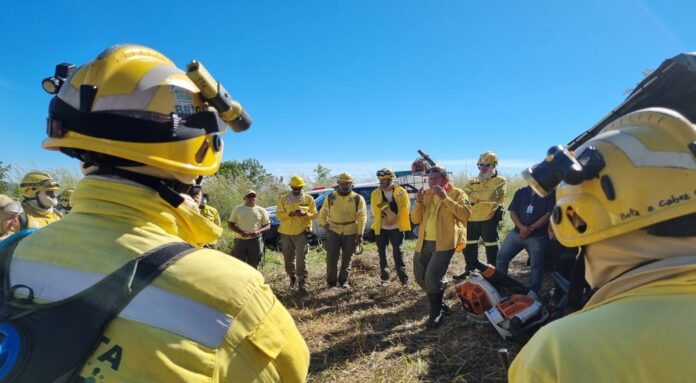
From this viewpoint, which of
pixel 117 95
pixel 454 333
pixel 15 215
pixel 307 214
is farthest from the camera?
pixel 307 214

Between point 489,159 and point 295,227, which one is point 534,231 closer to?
point 489,159

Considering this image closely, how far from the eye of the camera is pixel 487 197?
19.9 ft

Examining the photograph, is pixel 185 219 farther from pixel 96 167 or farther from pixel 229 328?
pixel 229 328

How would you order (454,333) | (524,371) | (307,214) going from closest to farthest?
1. (524,371)
2. (454,333)
3. (307,214)

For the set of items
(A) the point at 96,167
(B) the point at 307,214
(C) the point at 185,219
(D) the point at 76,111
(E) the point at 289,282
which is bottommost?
(E) the point at 289,282

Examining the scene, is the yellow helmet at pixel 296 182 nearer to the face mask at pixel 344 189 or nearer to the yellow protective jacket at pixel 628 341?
the face mask at pixel 344 189

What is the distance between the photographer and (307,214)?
6930mm

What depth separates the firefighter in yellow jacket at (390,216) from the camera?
264 inches

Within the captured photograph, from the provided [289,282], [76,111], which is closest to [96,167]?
[76,111]

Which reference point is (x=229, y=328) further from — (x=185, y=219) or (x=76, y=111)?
(x=76, y=111)

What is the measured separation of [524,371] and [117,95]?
128 centimetres

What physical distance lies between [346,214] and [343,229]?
275 millimetres

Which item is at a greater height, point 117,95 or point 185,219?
point 117,95

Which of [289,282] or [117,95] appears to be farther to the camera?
[289,282]
